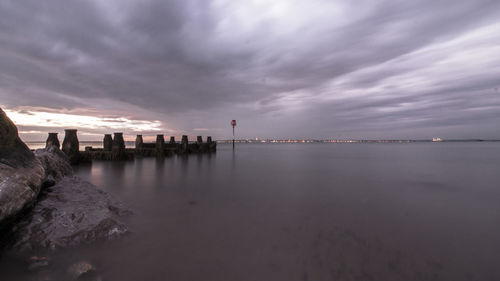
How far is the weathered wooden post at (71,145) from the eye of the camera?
12773mm

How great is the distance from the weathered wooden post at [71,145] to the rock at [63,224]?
1123cm

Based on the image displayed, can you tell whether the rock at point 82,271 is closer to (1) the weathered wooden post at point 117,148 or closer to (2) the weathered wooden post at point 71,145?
(2) the weathered wooden post at point 71,145

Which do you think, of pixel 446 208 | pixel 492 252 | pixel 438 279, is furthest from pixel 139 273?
pixel 446 208

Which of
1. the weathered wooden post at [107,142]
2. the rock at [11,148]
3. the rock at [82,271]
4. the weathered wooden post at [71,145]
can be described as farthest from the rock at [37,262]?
the weathered wooden post at [107,142]

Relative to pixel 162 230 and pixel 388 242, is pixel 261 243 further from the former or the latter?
pixel 388 242

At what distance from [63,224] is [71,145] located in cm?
1310

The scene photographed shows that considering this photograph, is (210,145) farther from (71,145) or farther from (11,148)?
(11,148)

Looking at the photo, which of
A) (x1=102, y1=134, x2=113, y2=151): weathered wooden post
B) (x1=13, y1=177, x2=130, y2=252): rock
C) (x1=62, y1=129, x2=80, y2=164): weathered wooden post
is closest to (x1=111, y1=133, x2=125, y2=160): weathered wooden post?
(x1=102, y1=134, x2=113, y2=151): weathered wooden post

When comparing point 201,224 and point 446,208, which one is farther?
point 446,208

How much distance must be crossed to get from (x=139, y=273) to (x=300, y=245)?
8.52 ft

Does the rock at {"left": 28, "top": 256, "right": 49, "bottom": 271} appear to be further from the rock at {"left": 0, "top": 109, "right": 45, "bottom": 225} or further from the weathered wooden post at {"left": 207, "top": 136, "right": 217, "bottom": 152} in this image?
the weathered wooden post at {"left": 207, "top": 136, "right": 217, "bottom": 152}

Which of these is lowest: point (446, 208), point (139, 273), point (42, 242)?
point (446, 208)

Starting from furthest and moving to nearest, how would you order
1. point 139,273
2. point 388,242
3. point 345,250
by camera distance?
point 388,242 < point 345,250 < point 139,273

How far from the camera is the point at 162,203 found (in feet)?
19.2
